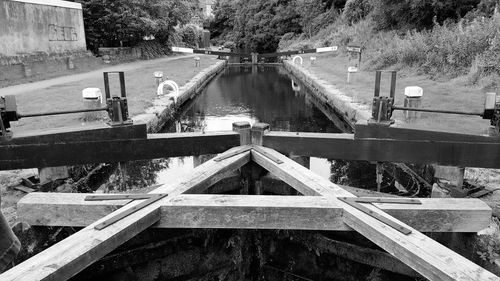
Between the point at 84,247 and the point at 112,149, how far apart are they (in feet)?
5.87

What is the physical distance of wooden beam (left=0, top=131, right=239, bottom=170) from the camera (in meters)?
3.56

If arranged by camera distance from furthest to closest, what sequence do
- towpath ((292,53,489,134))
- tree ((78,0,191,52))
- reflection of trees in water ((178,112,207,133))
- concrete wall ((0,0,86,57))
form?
tree ((78,0,191,52)), concrete wall ((0,0,86,57)), reflection of trees in water ((178,112,207,133)), towpath ((292,53,489,134))

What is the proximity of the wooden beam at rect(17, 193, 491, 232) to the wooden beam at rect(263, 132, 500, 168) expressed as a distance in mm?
716

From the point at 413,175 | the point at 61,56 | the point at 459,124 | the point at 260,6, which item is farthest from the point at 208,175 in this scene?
the point at 260,6

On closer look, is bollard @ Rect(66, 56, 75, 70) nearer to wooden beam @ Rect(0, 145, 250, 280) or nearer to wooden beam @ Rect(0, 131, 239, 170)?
wooden beam @ Rect(0, 131, 239, 170)

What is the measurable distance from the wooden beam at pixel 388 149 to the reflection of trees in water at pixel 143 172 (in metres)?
2.25

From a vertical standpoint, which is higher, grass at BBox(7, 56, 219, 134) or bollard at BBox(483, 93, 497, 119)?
bollard at BBox(483, 93, 497, 119)

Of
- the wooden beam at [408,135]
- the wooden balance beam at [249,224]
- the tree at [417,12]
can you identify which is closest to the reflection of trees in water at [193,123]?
the wooden beam at [408,135]

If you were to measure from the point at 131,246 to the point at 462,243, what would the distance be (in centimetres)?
277

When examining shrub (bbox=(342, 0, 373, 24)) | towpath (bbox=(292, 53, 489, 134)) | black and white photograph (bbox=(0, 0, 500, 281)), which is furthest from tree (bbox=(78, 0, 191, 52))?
black and white photograph (bbox=(0, 0, 500, 281))

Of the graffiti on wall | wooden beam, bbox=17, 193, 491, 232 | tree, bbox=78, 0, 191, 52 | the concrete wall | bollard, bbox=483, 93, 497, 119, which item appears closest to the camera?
wooden beam, bbox=17, 193, 491, 232

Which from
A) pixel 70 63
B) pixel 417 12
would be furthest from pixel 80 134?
pixel 417 12

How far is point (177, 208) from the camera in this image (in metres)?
2.66

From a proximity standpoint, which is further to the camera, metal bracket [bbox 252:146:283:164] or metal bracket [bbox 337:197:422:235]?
metal bracket [bbox 252:146:283:164]
